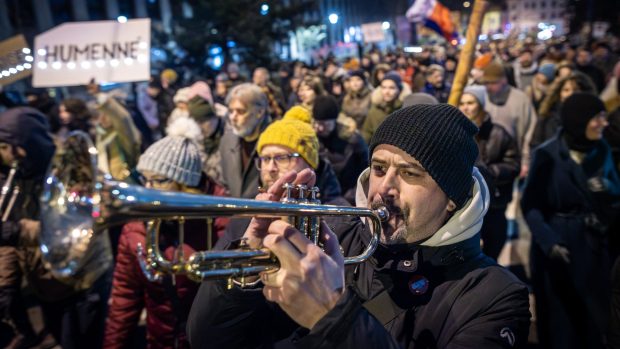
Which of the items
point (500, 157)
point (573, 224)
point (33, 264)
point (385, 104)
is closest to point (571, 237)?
point (573, 224)

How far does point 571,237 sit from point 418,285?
7.93ft

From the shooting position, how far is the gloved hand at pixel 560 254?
339 centimetres

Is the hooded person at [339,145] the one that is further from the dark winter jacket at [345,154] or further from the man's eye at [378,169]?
the man's eye at [378,169]

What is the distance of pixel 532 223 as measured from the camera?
3701 millimetres

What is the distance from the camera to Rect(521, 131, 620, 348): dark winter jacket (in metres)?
3.56

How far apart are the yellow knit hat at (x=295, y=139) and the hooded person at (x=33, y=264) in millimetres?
1498

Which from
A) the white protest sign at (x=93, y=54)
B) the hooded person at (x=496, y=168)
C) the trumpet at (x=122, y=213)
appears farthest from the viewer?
the white protest sign at (x=93, y=54)

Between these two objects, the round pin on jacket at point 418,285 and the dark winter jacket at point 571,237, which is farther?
the dark winter jacket at point 571,237

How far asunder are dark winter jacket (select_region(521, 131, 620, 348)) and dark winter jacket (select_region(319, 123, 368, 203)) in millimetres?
1626

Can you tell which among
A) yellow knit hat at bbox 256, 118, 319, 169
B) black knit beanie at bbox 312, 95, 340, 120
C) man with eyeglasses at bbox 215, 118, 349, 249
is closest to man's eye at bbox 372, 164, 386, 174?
man with eyeglasses at bbox 215, 118, 349, 249

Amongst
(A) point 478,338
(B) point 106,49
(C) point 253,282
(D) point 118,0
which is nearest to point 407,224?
(A) point 478,338

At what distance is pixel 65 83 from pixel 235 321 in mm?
4990

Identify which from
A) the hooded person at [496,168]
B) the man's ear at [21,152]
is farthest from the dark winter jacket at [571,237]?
the man's ear at [21,152]

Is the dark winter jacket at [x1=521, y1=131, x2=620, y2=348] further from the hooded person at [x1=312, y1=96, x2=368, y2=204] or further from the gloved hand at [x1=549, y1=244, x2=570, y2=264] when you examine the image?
the hooded person at [x1=312, y1=96, x2=368, y2=204]
